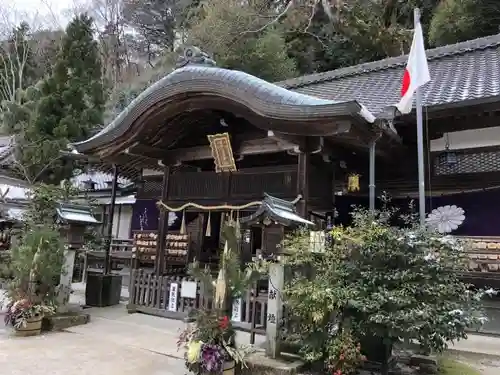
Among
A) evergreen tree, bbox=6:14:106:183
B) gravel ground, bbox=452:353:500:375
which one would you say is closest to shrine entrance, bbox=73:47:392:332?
gravel ground, bbox=452:353:500:375

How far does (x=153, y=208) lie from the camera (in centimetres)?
1574

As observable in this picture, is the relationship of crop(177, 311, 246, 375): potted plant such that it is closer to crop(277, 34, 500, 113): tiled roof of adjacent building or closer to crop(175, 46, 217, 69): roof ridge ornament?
crop(277, 34, 500, 113): tiled roof of adjacent building

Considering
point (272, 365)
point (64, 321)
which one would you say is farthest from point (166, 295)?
point (272, 365)

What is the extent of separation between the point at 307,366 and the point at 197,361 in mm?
1405

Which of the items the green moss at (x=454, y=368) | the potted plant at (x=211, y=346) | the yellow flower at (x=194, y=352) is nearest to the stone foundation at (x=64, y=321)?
the potted plant at (x=211, y=346)

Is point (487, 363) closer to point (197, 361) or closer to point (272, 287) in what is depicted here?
point (272, 287)

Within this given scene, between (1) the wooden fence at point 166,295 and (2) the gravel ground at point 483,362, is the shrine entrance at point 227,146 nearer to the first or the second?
(1) the wooden fence at point 166,295

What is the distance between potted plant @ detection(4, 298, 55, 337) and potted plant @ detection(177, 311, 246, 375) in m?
3.45

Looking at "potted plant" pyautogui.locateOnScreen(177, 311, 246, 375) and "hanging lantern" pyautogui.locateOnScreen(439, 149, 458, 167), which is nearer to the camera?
"potted plant" pyautogui.locateOnScreen(177, 311, 246, 375)

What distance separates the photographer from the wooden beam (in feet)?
29.2

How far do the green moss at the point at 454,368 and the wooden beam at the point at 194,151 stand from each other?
15.1 feet

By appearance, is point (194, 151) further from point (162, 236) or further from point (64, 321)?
point (64, 321)

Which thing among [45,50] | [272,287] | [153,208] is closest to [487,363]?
[272,287]

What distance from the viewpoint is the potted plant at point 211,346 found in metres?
4.89
